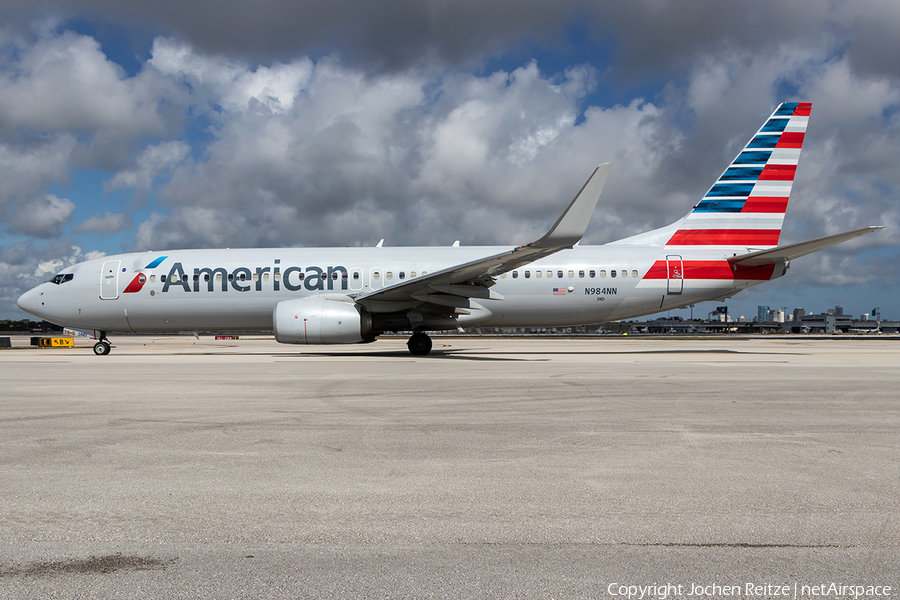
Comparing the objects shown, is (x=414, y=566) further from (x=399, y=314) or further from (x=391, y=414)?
(x=399, y=314)

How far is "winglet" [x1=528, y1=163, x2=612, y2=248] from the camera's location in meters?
15.0

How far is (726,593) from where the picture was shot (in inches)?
97.8

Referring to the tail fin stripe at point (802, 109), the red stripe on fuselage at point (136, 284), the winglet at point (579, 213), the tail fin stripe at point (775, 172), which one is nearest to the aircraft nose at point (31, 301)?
the red stripe on fuselage at point (136, 284)

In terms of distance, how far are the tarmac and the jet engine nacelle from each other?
956 centimetres

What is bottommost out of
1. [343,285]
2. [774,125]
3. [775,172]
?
[343,285]

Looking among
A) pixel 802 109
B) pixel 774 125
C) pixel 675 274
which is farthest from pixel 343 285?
pixel 802 109

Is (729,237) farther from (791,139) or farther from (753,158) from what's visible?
(791,139)

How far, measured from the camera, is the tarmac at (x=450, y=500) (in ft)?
8.61

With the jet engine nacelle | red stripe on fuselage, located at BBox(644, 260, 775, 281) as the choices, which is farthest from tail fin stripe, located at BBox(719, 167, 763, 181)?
the jet engine nacelle

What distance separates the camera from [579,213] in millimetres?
15242

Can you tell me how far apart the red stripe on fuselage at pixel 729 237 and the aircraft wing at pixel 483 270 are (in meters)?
7.24

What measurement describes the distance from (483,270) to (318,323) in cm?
509

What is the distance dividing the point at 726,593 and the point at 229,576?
213cm

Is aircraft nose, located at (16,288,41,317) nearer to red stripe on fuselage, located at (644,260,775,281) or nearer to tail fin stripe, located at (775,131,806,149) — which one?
red stripe on fuselage, located at (644,260,775,281)
